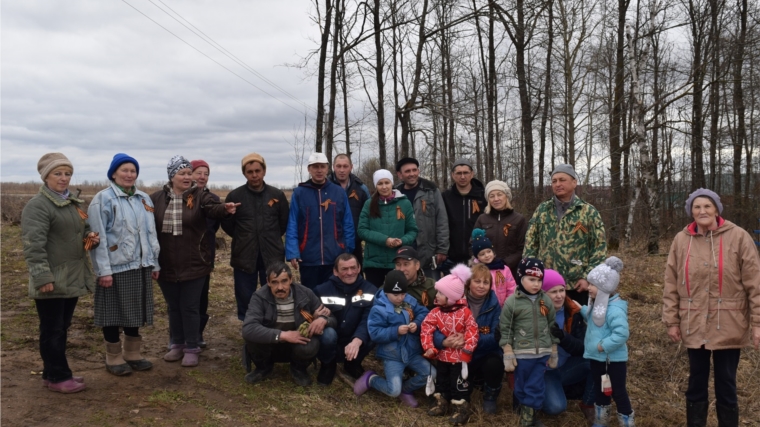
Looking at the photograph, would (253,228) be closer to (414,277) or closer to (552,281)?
(414,277)

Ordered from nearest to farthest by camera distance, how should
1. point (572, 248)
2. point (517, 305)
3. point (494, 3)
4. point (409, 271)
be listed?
point (517, 305)
point (572, 248)
point (409, 271)
point (494, 3)

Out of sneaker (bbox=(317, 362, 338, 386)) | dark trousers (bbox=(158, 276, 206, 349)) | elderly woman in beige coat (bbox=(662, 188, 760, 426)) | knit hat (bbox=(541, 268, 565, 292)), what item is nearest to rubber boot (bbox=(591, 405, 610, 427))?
elderly woman in beige coat (bbox=(662, 188, 760, 426))

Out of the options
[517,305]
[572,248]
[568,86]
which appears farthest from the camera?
[568,86]

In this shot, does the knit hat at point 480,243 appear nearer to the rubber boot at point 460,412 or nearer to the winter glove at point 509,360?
the winter glove at point 509,360

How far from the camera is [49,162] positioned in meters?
4.22

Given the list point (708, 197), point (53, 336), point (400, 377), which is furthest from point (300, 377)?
point (708, 197)

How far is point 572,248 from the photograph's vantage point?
467cm

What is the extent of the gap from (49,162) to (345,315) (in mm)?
2940

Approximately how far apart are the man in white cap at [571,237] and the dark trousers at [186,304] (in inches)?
136

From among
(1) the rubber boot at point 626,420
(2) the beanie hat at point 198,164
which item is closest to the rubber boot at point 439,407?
(1) the rubber boot at point 626,420

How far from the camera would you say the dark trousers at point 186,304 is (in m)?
5.10

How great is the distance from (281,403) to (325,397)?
421 mm

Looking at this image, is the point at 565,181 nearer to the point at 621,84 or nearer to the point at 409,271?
the point at 409,271

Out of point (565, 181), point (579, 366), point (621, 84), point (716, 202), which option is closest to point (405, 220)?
point (565, 181)
